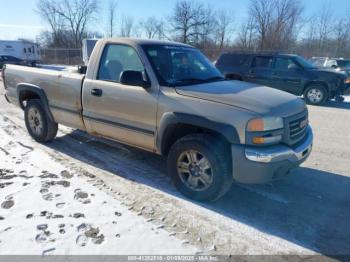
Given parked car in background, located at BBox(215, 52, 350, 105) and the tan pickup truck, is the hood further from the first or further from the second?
parked car in background, located at BBox(215, 52, 350, 105)

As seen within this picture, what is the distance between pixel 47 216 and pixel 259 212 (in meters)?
2.37

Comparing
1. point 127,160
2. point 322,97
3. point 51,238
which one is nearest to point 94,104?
point 127,160

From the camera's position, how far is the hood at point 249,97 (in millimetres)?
3295

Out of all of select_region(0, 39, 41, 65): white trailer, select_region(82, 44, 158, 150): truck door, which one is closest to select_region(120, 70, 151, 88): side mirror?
select_region(82, 44, 158, 150): truck door

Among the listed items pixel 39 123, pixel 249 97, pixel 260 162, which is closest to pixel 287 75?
pixel 249 97

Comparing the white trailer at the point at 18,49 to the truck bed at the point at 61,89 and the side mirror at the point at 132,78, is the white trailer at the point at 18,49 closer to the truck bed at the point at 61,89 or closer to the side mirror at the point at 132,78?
the truck bed at the point at 61,89

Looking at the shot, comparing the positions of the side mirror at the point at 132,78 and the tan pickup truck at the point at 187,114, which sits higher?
the side mirror at the point at 132,78

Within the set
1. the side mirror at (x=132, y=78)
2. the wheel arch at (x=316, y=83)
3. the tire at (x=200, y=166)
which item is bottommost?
the tire at (x=200, y=166)

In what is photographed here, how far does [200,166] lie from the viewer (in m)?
3.60

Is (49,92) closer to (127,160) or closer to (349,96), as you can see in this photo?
(127,160)

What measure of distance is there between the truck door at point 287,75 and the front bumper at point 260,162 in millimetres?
8919

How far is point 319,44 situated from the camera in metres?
40.1

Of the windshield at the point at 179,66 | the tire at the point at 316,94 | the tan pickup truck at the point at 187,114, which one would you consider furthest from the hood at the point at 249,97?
the tire at the point at 316,94

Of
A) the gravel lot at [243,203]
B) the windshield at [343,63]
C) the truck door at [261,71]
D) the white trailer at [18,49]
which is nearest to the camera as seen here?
the gravel lot at [243,203]
